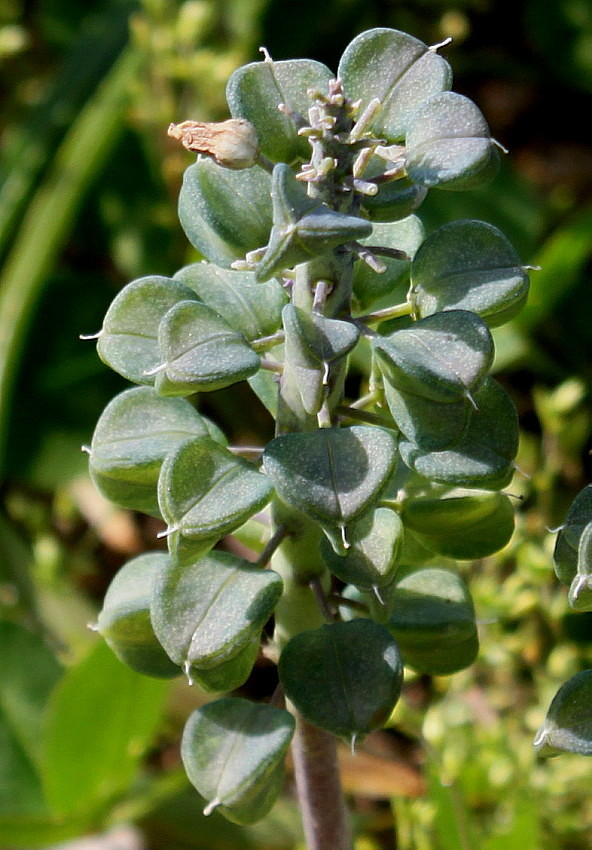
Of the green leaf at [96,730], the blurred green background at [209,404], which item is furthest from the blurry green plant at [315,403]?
the green leaf at [96,730]

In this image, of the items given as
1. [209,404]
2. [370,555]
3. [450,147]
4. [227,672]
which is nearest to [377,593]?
[370,555]

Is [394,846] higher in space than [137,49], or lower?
lower

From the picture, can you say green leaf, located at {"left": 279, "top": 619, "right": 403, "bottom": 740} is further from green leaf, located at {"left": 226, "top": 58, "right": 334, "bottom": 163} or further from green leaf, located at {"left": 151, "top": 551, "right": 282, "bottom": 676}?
green leaf, located at {"left": 226, "top": 58, "right": 334, "bottom": 163}

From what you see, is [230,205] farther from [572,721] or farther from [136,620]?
[572,721]

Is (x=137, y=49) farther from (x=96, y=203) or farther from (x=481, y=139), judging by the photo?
(x=481, y=139)

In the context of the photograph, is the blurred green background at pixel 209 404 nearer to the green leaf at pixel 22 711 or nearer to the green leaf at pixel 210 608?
the green leaf at pixel 22 711

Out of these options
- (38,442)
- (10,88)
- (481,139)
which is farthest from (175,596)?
(10,88)
